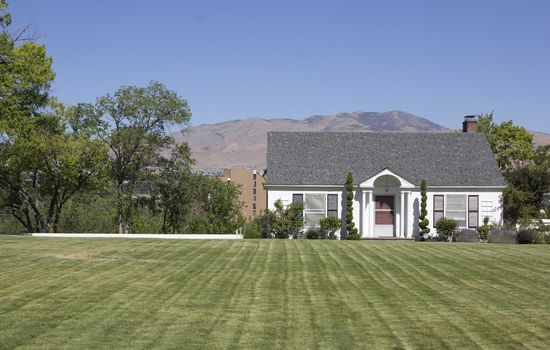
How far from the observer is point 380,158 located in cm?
4369

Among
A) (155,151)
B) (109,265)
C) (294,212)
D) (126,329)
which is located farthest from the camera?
(155,151)

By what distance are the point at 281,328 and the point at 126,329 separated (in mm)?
2636

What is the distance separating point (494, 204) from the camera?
1618 inches

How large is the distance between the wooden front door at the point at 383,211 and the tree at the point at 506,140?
12.7 metres

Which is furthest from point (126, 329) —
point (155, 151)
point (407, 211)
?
point (155, 151)

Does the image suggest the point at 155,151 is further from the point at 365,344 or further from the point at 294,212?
the point at 365,344

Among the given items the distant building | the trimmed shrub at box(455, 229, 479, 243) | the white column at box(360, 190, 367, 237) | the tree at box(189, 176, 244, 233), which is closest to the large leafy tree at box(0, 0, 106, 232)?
the tree at box(189, 176, 244, 233)

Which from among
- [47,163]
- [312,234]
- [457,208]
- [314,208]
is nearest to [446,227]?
[457,208]

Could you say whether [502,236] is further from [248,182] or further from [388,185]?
[248,182]

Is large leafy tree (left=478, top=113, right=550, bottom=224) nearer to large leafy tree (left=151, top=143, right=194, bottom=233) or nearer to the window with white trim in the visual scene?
the window with white trim

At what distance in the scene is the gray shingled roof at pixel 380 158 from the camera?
137 ft

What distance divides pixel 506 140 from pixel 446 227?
17072 millimetres

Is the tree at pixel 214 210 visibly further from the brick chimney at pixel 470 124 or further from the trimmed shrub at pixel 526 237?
→ the trimmed shrub at pixel 526 237

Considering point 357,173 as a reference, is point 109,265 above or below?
below
